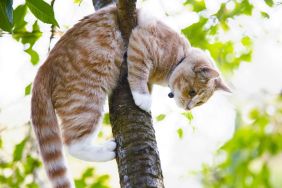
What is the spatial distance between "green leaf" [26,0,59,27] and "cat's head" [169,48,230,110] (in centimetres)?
181

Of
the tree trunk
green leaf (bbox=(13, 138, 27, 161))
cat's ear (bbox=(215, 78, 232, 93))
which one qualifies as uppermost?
the tree trunk

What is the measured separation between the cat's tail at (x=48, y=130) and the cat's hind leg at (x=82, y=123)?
0.07 meters

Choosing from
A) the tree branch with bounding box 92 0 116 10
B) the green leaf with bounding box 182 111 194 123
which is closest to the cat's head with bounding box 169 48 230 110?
the green leaf with bounding box 182 111 194 123

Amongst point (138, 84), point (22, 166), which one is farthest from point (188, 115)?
point (22, 166)

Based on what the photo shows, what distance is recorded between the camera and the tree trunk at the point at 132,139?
223 centimetres

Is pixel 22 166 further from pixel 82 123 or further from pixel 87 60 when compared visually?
pixel 87 60

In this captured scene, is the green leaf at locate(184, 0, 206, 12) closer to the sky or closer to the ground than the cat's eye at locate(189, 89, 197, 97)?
closer to the sky

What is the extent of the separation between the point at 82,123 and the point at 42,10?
3.76 feet

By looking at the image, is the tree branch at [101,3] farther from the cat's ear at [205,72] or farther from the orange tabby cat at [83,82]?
the cat's ear at [205,72]

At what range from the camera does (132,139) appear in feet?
7.93

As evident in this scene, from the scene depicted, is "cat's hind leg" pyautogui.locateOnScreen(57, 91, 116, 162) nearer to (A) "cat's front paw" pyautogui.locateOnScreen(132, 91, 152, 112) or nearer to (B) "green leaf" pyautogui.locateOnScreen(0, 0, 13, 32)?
(A) "cat's front paw" pyautogui.locateOnScreen(132, 91, 152, 112)

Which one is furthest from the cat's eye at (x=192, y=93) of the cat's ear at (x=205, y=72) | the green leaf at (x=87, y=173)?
the green leaf at (x=87, y=173)

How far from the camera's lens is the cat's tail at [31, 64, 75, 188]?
10.3 feet

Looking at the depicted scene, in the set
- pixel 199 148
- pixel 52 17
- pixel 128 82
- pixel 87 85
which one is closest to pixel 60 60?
pixel 87 85
